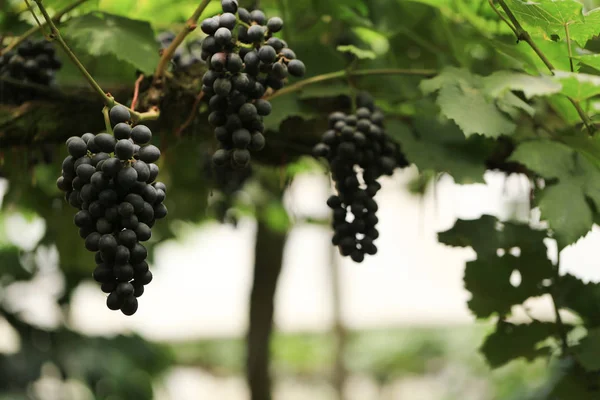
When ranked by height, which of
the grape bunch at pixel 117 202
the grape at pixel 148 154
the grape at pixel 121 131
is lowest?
the grape bunch at pixel 117 202

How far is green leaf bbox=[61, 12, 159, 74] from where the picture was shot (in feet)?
3.46

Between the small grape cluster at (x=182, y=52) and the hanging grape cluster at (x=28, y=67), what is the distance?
22 centimetres

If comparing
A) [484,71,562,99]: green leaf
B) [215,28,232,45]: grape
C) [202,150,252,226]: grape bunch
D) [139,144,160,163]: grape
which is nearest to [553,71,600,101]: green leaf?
[484,71,562,99]: green leaf

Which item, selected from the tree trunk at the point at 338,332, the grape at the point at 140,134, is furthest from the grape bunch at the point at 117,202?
the tree trunk at the point at 338,332

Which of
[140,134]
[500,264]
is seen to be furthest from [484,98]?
[140,134]

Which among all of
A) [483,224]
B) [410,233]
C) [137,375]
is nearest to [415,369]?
[410,233]

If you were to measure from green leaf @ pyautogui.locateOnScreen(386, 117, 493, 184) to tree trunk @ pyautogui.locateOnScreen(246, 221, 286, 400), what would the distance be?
1.28 meters

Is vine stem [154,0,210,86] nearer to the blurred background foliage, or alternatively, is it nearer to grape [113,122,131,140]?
the blurred background foliage

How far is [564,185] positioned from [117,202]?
0.75 metres

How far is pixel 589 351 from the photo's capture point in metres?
1.17

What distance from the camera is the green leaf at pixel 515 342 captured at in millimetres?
1270

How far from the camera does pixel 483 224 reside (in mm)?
1198

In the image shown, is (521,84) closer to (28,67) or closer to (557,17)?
(557,17)

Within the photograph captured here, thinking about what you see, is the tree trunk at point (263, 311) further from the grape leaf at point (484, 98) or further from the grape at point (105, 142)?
the grape at point (105, 142)
